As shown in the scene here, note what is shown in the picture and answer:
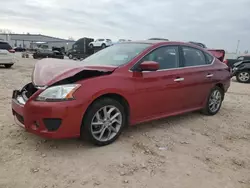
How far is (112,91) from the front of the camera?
11.1ft

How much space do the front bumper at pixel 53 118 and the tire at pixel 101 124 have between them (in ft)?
0.35

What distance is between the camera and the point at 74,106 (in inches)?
121

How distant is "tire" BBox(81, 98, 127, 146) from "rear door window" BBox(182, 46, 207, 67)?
5.71 feet

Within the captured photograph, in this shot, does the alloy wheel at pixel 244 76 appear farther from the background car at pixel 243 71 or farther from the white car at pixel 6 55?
the white car at pixel 6 55

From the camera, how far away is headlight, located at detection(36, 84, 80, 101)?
10.0 feet

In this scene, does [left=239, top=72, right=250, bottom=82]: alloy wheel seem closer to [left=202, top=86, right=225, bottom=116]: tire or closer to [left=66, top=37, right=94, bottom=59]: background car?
[left=202, top=86, right=225, bottom=116]: tire

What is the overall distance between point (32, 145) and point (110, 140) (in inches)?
41.4

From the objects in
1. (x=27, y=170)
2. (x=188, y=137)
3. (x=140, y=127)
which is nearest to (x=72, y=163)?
(x=27, y=170)

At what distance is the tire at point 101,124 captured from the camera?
3.24m

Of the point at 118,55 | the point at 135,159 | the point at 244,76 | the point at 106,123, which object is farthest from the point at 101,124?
the point at 244,76

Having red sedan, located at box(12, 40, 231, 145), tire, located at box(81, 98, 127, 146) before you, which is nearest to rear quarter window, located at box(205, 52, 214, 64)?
red sedan, located at box(12, 40, 231, 145)

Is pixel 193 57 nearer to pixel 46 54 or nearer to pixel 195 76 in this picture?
pixel 195 76

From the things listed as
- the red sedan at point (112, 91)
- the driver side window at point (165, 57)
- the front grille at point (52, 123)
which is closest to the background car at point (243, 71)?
the red sedan at point (112, 91)

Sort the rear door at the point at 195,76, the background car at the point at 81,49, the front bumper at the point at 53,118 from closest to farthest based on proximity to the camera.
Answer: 1. the front bumper at the point at 53,118
2. the rear door at the point at 195,76
3. the background car at the point at 81,49
